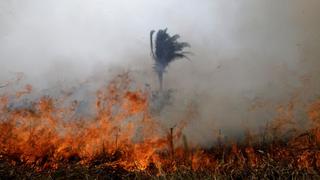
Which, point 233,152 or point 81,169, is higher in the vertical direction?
point 81,169

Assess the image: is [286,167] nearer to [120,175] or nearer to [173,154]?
[120,175]

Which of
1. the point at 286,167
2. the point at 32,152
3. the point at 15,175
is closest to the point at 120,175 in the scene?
the point at 15,175

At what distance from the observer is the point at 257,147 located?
45094 mm

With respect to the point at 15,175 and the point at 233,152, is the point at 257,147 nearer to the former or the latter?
the point at 233,152

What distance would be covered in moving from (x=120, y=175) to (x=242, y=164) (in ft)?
16.5

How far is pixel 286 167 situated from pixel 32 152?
70.5 feet

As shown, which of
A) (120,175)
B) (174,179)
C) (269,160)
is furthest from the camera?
(120,175)

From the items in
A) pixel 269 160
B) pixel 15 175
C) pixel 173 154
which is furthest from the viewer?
pixel 173 154

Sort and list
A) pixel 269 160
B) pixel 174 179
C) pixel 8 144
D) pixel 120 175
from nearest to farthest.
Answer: pixel 174 179 < pixel 269 160 < pixel 120 175 < pixel 8 144

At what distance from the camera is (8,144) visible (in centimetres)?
2841

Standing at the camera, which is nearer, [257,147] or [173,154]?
[173,154]

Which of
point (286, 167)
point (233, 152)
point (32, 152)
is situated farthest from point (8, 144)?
point (233, 152)

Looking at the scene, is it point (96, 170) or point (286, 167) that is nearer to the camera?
point (286, 167)

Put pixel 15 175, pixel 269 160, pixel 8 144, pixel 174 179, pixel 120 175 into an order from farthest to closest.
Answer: pixel 8 144, pixel 120 175, pixel 15 175, pixel 269 160, pixel 174 179
